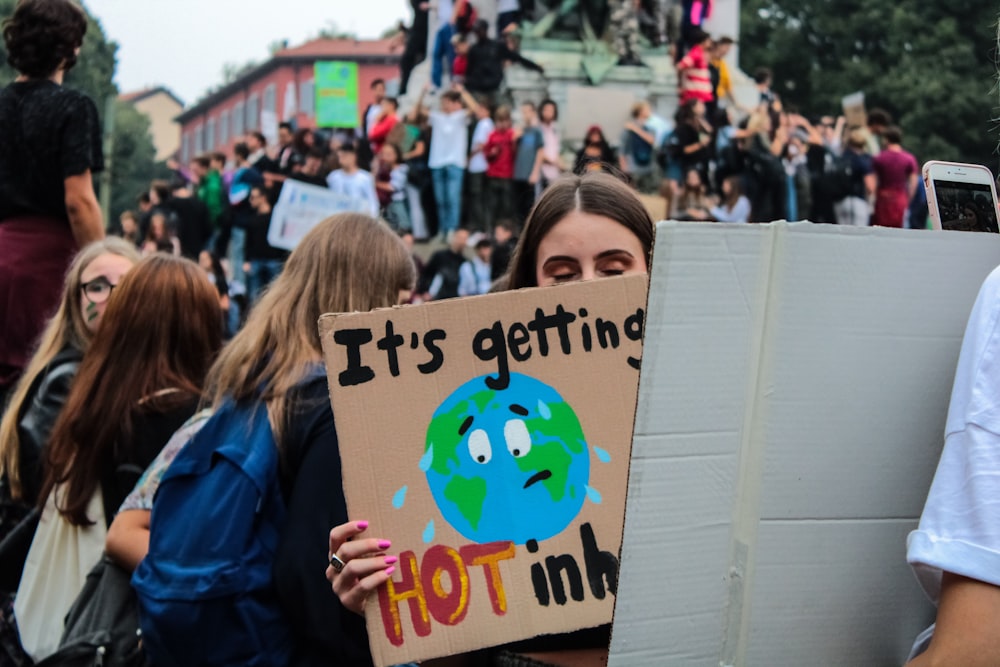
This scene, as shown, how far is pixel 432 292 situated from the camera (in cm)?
1328

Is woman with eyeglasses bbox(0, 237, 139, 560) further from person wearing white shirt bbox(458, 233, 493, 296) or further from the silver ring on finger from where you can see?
person wearing white shirt bbox(458, 233, 493, 296)

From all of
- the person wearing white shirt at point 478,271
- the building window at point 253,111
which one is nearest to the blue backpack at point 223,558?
the person wearing white shirt at point 478,271

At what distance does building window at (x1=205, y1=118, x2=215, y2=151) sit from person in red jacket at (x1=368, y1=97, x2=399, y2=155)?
53310mm

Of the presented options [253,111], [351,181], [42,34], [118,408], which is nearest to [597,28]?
[351,181]

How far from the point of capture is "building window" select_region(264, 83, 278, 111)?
55688 millimetres

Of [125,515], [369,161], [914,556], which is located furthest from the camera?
[369,161]

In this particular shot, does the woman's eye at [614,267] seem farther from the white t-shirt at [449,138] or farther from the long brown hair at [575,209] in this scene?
the white t-shirt at [449,138]

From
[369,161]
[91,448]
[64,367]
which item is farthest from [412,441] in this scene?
[369,161]

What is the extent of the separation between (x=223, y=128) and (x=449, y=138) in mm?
52455

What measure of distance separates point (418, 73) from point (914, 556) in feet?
56.1

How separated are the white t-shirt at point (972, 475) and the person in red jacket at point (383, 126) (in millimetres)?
13520

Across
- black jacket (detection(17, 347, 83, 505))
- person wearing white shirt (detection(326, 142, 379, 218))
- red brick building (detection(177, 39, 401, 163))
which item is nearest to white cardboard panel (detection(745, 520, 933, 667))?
black jacket (detection(17, 347, 83, 505))

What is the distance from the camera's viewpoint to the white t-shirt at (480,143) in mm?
14164

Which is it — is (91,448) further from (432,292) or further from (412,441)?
(432,292)
